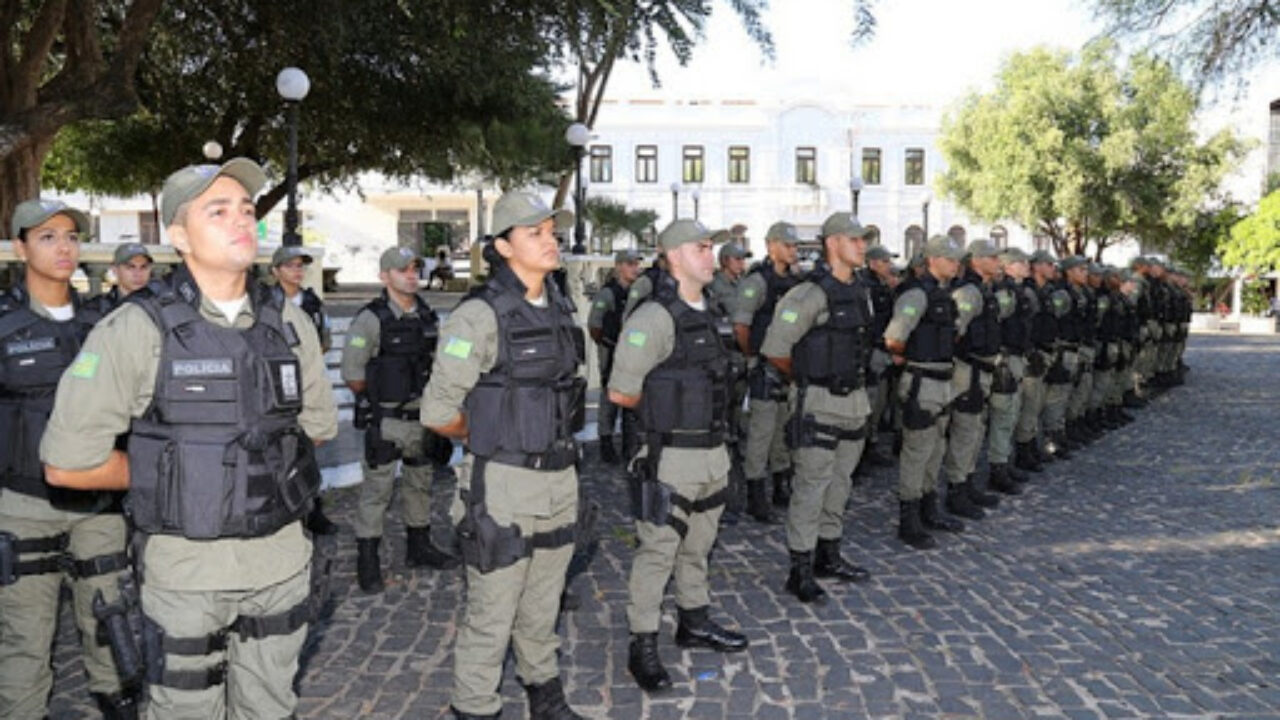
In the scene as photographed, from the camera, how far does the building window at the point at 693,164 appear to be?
49375 millimetres

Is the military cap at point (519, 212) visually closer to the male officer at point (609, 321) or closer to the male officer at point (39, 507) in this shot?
the male officer at point (39, 507)

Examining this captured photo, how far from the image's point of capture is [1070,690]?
188 inches

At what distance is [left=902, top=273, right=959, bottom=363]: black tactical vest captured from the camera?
7.35 meters

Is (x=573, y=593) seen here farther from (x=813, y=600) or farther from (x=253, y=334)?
(x=253, y=334)

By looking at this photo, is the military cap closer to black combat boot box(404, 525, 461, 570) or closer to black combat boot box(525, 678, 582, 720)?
black combat boot box(525, 678, 582, 720)

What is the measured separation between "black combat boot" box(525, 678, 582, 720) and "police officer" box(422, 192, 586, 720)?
291mm

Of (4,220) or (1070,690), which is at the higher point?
(4,220)

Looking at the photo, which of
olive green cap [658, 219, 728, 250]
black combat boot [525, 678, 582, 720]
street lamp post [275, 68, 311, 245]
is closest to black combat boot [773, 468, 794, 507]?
olive green cap [658, 219, 728, 250]

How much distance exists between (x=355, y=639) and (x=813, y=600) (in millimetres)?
2690

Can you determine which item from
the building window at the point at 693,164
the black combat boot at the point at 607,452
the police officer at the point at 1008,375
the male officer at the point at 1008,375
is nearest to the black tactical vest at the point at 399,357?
the black combat boot at the point at 607,452

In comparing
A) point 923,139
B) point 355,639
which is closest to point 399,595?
point 355,639

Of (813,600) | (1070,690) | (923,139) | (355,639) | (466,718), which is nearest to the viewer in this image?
(466,718)

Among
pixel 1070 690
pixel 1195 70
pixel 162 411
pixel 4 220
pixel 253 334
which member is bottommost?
pixel 1070 690

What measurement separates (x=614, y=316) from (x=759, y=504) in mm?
3219
